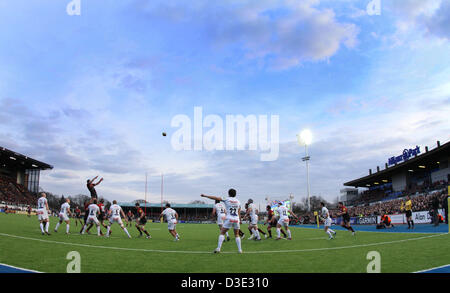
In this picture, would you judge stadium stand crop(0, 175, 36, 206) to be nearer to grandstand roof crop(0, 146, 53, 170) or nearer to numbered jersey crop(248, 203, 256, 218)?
grandstand roof crop(0, 146, 53, 170)

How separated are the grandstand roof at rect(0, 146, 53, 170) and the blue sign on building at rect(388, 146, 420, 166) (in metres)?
82.5

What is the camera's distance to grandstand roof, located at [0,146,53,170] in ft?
217

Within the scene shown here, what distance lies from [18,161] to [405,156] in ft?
291

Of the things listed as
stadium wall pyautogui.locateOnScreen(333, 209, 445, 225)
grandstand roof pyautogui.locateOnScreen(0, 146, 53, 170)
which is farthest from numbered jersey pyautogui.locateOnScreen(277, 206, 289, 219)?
grandstand roof pyautogui.locateOnScreen(0, 146, 53, 170)

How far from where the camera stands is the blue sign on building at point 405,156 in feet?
178

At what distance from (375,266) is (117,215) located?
50.3 feet

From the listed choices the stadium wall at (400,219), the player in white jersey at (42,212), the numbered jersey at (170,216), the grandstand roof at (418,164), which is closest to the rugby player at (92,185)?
the player in white jersey at (42,212)

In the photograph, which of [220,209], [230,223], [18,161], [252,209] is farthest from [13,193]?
[230,223]

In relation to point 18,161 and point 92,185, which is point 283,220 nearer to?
point 92,185

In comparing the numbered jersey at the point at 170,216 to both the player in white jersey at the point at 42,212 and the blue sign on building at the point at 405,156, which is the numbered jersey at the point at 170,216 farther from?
the blue sign on building at the point at 405,156

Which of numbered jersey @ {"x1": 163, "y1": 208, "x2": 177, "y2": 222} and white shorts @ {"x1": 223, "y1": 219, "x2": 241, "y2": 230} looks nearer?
white shorts @ {"x1": 223, "y1": 219, "x2": 241, "y2": 230}

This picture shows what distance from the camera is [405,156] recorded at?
56.8 m
